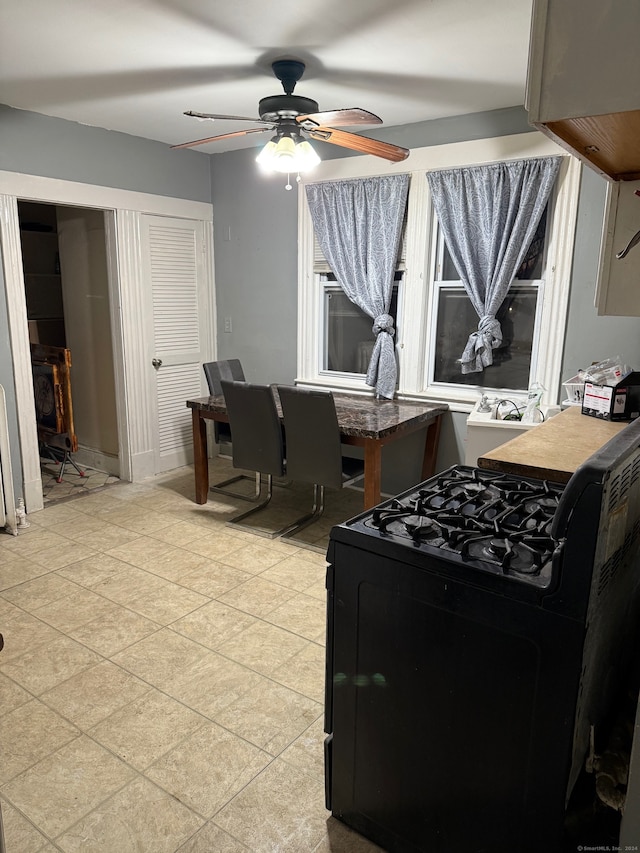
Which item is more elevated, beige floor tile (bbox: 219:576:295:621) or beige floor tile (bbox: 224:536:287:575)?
beige floor tile (bbox: 224:536:287:575)

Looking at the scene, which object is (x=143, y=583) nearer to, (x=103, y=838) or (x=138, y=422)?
(x=103, y=838)

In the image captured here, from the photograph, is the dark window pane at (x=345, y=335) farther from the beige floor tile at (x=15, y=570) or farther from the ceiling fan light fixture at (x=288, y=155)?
the beige floor tile at (x=15, y=570)

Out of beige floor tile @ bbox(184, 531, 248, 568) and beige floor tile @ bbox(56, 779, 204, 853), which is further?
beige floor tile @ bbox(184, 531, 248, 568)

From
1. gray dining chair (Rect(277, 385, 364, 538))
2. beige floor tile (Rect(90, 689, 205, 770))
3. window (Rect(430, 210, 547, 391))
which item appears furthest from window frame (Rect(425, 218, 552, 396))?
beige floor tile (Rect(90, 689, 205, 770))

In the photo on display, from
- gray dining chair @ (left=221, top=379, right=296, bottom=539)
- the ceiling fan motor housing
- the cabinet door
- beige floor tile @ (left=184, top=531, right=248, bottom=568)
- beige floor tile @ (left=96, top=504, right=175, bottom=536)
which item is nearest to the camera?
the cabinet door

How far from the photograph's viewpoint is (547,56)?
878mm

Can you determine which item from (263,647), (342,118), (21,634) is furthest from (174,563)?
(342,118)

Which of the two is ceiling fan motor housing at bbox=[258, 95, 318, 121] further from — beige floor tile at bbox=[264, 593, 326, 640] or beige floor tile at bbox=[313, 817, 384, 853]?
beige floor tile at bbox=[313, 817, 384, 853]

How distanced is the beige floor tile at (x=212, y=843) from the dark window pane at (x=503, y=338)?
3008 mm

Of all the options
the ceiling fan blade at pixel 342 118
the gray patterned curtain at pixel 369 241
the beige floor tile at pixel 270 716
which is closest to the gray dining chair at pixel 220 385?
the gray patterned curtain at pixel 369 241

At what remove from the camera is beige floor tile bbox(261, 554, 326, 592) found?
10.0 feet

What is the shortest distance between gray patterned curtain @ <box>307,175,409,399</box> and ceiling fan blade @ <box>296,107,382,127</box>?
1.19 m

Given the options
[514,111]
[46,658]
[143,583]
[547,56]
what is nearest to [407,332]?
[514,111]

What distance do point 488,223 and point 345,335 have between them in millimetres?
1352
